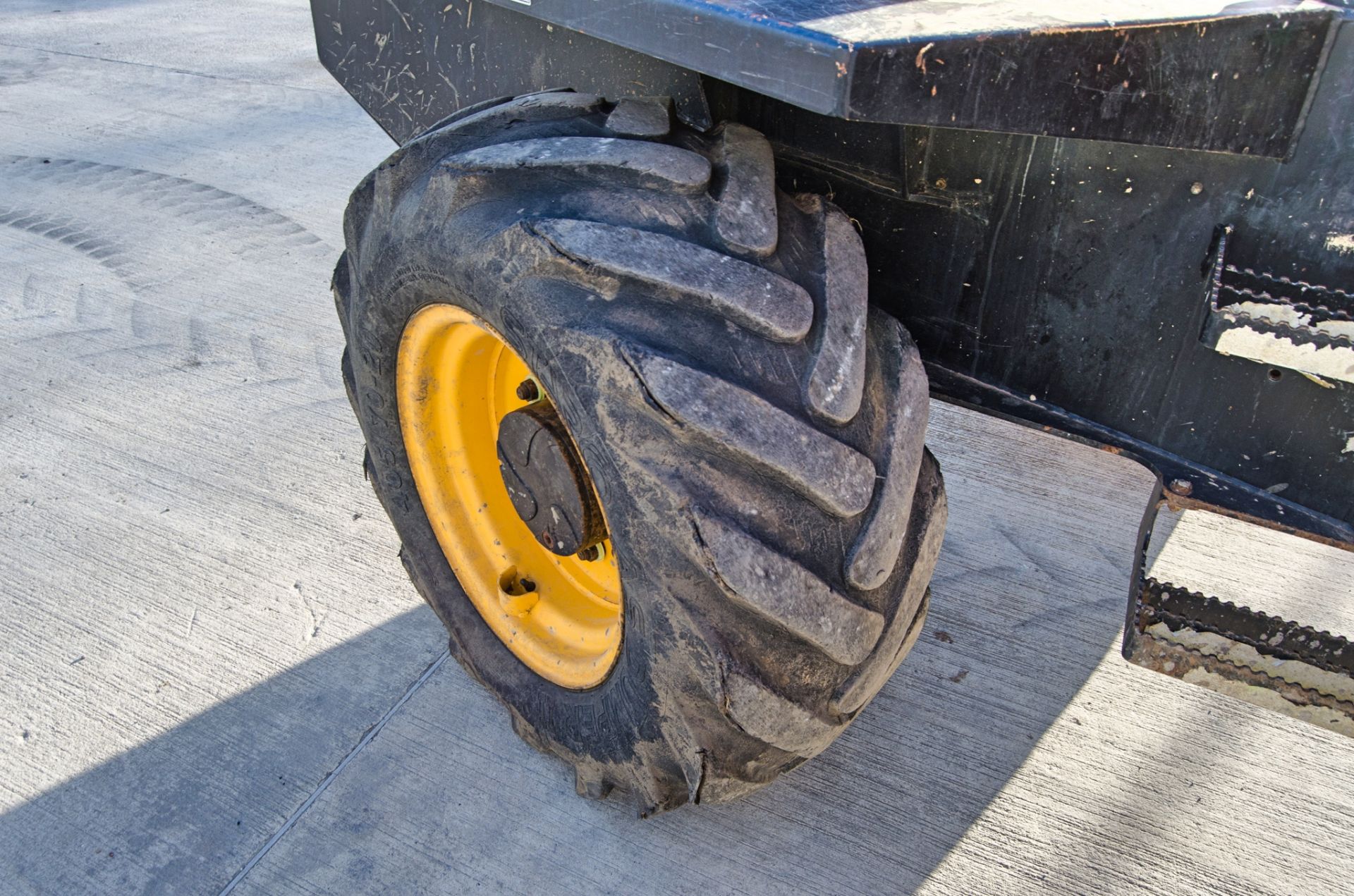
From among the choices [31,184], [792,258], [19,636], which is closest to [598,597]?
[792,258]

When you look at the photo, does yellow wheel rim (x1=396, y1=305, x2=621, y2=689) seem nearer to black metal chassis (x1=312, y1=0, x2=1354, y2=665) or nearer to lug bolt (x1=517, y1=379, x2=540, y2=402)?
lug bolt (x1=517, y1=379, x2=540, y2=402)

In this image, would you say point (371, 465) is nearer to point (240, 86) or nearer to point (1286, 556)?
point (1286, 556)

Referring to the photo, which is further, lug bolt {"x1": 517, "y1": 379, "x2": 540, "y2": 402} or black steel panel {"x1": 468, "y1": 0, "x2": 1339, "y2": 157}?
lug bolt {"x1": 517, "y1": 379, "x2": 540, "y2": 402}

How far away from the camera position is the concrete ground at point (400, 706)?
5.68 ft

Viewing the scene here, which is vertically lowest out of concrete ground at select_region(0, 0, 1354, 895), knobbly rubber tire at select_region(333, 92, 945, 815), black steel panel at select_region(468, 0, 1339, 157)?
concrete ground at select_region(0, 0, 1354, 895)

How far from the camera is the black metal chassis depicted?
3.43ft

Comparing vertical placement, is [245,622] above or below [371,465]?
below

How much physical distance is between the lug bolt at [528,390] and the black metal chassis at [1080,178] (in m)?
0.50

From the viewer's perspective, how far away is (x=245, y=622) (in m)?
2.17

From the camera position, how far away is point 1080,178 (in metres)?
1.28

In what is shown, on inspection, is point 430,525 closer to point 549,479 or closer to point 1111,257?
point 549,479

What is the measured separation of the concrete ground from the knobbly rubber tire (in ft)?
1.33

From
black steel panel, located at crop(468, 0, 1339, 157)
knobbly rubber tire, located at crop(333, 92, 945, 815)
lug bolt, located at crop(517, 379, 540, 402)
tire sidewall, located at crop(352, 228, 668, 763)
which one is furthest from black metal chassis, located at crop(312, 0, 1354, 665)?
lug bolt, located at crop(517, 379, 540, 402)

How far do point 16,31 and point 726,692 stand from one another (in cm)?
717
